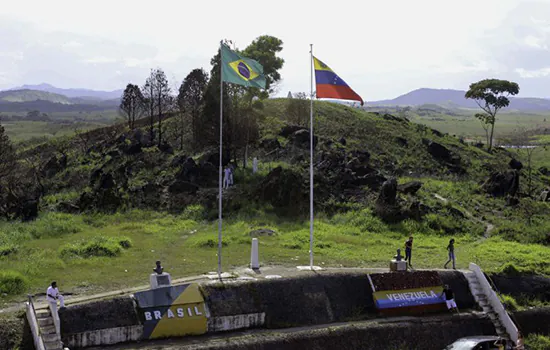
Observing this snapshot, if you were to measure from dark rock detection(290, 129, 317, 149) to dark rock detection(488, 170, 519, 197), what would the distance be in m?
16.0

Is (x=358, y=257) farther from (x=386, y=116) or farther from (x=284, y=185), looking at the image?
(x=386, y=116)

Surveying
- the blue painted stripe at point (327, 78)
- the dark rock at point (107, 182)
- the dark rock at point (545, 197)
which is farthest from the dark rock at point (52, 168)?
the dark rock at point (545, 197)

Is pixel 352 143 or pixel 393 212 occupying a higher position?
pixel 352 143

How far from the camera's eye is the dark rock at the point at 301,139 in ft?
169

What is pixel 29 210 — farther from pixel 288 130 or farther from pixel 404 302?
pixel 288 130

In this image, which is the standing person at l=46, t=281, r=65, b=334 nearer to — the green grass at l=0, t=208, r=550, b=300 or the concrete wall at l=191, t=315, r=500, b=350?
the green grass at l=0, t=208, r=550, b=300

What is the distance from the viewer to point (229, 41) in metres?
47.2

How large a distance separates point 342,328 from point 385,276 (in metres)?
3.71

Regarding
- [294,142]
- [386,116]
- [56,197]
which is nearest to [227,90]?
[294,142]

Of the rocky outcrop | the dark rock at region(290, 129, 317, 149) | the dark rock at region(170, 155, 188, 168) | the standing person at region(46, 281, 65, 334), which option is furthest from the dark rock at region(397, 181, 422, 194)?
the standing person at region(46, 281, 65, 334)

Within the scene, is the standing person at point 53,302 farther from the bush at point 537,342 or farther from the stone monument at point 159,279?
the bush at point 537,342

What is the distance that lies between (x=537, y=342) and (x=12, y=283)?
20382mm

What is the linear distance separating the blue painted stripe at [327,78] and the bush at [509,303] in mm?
11446

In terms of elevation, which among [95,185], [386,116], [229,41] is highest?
[229,41]
